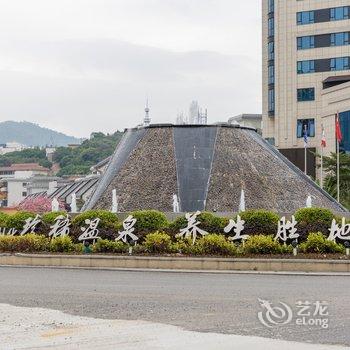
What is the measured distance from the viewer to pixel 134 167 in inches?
1329

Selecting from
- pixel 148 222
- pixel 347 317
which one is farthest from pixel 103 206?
pixel 347 317

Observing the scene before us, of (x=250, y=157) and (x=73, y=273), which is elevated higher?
(x=250, y=157)

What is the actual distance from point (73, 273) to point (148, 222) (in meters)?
Answer: 4.72

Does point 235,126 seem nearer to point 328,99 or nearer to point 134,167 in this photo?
point 134,167

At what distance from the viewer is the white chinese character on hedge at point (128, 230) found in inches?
1054

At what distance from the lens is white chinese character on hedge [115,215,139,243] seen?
26.8m

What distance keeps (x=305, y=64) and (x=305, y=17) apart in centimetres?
481

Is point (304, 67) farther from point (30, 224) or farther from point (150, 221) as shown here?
point (150, 221)

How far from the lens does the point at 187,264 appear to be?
2394 centimetres

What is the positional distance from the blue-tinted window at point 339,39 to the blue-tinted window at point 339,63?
1.51 meters

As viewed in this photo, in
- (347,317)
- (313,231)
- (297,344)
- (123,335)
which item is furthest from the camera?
(313,231)

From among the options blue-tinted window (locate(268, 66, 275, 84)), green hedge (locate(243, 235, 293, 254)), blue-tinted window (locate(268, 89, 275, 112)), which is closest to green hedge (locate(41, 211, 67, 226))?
green hedge (locate(243, 235, 293, 254))

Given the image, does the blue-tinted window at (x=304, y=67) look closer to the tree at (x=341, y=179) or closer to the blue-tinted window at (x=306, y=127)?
the blue-tinted window at (x=306, y=127)

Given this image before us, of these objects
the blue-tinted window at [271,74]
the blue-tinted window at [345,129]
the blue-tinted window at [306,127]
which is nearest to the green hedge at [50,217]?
the blue-tinted window at [345,129]
